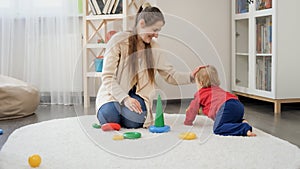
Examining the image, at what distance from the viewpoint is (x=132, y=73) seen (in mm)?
2080

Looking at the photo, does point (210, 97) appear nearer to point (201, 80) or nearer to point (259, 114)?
point (201, 80)

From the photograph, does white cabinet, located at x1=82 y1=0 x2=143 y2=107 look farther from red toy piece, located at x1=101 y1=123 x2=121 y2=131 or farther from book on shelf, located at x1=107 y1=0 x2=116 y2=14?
red toy piece, located at x1=101 y1=123 x2=121 y2=131

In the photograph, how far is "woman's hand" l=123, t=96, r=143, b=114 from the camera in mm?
1945

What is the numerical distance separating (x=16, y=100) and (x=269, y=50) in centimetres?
147

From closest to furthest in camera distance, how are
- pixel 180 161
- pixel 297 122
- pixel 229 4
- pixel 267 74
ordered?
pixel 180 161, pixel 297 122, pixel 267 74, pixel 229 4

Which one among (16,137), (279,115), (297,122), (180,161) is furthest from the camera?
(279,115)

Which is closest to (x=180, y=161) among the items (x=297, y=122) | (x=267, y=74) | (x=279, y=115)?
(x=297, y=122)

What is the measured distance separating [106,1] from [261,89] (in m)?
1.12

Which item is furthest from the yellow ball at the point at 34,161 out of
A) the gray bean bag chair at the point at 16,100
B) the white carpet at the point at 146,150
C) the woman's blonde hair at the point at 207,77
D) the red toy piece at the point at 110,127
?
the gray bean bag chair at the point at 16,100

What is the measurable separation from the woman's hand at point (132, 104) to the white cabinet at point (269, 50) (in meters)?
0.98

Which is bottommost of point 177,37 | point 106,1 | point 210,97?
point 210,97

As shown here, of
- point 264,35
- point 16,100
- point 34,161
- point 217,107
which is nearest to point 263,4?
point 264,35

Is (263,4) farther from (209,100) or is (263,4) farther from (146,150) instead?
(146,150)

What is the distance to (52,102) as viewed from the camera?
3.11 meters
